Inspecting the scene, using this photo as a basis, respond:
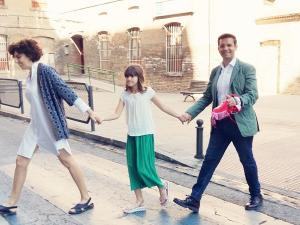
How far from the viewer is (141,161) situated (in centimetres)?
429

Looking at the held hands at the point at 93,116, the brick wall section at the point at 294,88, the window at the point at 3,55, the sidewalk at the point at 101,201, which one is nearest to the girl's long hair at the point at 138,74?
the held hands at the point at 93,116

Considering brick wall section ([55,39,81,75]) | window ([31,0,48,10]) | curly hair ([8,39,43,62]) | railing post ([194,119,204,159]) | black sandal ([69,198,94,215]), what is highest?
window ([31,0,48,10])

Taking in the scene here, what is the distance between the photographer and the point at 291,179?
5535 millimetres

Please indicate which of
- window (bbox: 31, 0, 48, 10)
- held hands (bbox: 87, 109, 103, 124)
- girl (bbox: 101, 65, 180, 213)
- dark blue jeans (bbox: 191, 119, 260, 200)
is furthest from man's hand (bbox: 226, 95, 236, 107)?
window (bbox: 31, 0, 48, 10)

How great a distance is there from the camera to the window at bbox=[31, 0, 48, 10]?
2733 cm

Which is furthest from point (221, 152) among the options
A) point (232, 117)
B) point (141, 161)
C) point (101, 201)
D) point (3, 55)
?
point (3, 55)

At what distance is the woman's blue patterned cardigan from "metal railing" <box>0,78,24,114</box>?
846 centimetres

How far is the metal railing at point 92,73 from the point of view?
23727 mm

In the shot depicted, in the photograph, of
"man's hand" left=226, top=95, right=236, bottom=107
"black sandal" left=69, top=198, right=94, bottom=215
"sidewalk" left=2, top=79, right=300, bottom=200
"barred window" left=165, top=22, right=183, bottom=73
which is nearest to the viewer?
"man's hand" left=226, top=95, right=236, bottom=107

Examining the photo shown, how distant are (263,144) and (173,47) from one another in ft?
42.4

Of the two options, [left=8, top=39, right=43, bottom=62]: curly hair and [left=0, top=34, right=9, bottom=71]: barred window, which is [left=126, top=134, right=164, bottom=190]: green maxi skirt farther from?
[left=0, top=34, right=9, bottom=71]: barred window

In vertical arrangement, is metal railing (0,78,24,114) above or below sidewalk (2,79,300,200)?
above

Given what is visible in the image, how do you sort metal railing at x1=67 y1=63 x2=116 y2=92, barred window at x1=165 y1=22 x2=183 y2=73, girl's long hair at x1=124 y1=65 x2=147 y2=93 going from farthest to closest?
metal railing at x1=67 y1=63 x2=116 y2=92 < barred window at x1=165 y1=22 x2=183 y2=73 < girl's long hair at x1=124 y1=65 x2=147 y2=93

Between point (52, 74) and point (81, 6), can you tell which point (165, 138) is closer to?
point (52, 74)
